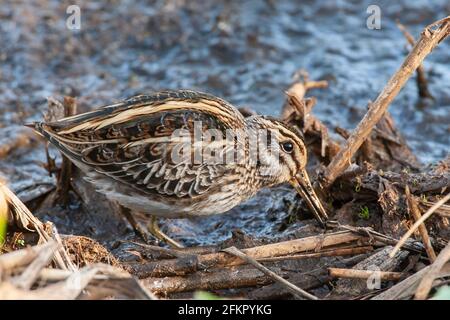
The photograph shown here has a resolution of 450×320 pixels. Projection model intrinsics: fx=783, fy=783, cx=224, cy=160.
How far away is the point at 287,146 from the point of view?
6699 millimetres

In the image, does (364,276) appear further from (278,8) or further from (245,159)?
(278,8)

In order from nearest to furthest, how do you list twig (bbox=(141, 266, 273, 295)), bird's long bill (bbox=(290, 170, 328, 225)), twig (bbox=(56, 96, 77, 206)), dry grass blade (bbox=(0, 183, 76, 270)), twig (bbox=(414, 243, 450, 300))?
twig (bbox=(414, 243, 450, 300)) → dry grass blade (bbox=(0, 183, 76, 270)) → twig (bbox=(141, 266, 273, 295)) → bird's long bill (bbox=(290, 170, 328, 225)) → twig (bbox=(56, 96, 77, 206))

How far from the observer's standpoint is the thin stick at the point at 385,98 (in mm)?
6211

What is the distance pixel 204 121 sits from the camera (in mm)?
6277

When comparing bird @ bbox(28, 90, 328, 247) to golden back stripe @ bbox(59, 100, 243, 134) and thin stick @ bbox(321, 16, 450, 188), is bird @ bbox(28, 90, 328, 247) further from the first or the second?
thin stick @ bbox(321, 16, 450, 188)

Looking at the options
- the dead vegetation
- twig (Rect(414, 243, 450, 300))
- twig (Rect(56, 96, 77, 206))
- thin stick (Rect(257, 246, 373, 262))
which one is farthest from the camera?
twig (Rect(56, 96, 77, 206))

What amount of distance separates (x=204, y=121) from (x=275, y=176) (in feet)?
2.95

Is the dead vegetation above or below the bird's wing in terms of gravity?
below

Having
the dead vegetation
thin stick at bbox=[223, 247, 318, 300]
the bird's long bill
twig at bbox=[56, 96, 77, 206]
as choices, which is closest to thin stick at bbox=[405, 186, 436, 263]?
the dead vegetation

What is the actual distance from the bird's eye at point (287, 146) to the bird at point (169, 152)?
0.13 ft

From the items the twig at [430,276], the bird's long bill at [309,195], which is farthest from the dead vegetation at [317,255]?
the bird's long bill at [309,195]

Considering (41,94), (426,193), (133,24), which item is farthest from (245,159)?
(133,24)

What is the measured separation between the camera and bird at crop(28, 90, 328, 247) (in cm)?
620

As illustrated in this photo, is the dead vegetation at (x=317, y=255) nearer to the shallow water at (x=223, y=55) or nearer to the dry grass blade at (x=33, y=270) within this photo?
the dry grass blade at (x=33, y=270)
